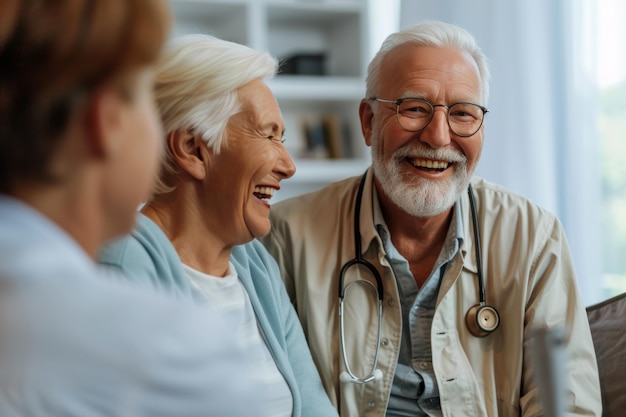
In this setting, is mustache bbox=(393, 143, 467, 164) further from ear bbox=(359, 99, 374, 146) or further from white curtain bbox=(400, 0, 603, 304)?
white curtain bbox=(400, 0, 603, 304)

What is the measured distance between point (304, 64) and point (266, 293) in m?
2.78

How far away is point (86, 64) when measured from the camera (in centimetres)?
74

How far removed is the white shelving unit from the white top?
8.28ft

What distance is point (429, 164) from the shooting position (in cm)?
215

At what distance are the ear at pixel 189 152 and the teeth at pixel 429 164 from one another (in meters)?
0.58

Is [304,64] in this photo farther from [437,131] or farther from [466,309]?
[466,309]

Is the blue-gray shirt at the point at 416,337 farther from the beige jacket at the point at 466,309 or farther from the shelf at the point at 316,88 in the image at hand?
the shelf at the point at 316,88

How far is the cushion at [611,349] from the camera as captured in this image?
6.66ft

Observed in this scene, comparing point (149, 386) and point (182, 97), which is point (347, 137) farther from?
point (149, 386)

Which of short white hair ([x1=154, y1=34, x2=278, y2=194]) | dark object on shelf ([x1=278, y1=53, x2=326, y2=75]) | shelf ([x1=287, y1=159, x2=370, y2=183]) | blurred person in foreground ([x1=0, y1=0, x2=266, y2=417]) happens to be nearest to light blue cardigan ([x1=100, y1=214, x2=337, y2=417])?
short white hair ([x1=154, y1=34, x2=278, y2=194])

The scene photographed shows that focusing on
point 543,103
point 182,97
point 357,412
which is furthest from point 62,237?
point 543,103

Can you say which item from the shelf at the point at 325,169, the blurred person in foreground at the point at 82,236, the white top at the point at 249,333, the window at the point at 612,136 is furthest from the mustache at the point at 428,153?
the shelf at the point at 325,169

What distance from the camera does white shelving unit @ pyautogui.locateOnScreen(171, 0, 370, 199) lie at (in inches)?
171

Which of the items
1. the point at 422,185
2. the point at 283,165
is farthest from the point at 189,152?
the point at 422,185
